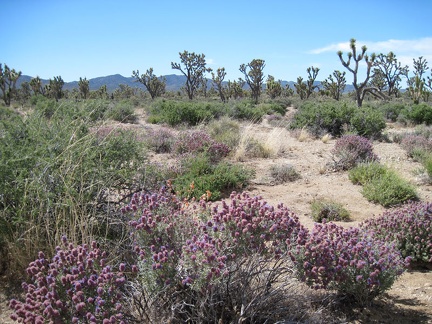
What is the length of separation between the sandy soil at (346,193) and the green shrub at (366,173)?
195 mm

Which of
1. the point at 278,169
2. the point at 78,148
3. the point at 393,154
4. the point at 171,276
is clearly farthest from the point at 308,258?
the point at 393,154

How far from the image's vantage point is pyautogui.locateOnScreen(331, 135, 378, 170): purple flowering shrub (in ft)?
30.6

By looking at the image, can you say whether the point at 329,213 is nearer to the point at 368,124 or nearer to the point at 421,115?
the point at 368,124

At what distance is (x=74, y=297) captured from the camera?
2.29 meters

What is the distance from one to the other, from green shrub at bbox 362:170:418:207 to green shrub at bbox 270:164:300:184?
1801 mm

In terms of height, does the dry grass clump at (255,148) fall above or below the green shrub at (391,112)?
below

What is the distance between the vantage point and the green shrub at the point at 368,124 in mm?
13023

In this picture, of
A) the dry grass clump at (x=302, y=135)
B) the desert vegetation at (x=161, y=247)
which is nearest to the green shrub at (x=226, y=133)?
the dry grass clump at (x=302, y=135)

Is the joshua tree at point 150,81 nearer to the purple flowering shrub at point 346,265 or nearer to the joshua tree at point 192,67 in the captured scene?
the joshua tree at point 192,67

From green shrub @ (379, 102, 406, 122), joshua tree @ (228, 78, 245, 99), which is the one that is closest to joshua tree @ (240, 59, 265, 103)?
joshua tree @ (228, 78, 245, 99)

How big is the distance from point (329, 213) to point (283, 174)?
268 centimetres

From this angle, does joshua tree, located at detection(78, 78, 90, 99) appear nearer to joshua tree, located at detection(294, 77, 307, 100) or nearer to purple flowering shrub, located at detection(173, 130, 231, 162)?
joshua tree, located at detection(294, 77, 307, 100)

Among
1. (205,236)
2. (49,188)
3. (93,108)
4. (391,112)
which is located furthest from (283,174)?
(391,112)

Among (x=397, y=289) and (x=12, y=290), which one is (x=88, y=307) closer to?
(x=12, y=290)
